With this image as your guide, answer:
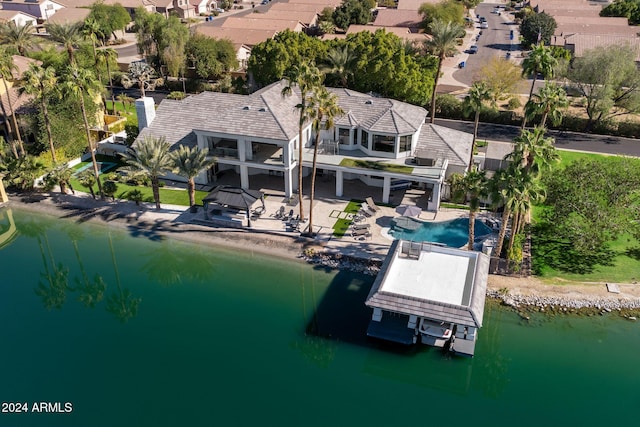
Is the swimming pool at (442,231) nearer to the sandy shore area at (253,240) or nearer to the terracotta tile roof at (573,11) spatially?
the sandy shore area at (253,240)

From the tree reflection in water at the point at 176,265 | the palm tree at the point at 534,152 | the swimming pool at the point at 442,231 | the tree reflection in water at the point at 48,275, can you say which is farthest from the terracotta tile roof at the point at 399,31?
the tree reflection in water at the point at 48,275

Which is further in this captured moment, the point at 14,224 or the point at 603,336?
the point at 14,224

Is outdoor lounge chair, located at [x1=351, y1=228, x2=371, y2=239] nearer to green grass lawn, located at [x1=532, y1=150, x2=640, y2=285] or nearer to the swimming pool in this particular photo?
the swimming pool

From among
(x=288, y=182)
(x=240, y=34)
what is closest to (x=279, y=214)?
(x=288, y=182)

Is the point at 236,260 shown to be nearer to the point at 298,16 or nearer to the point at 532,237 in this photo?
the point at 532,237

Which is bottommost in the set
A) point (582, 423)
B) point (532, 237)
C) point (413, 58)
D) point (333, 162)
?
point (582, 423)

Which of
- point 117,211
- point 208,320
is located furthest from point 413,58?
point 208,320
